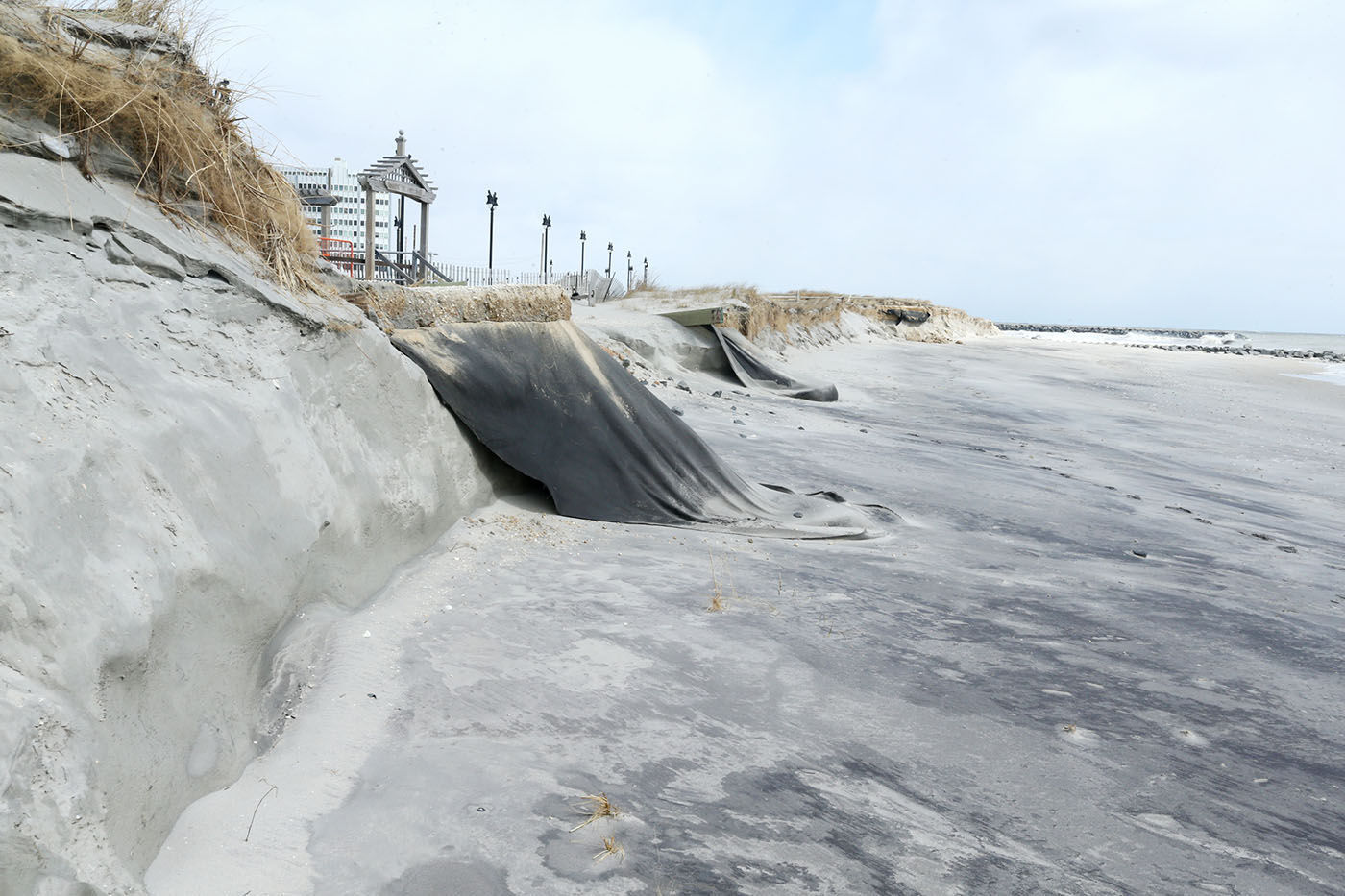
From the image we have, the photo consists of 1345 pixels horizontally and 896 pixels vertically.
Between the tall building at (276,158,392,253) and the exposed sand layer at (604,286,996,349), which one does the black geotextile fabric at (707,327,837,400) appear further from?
the tall building at (276,158,392,253)

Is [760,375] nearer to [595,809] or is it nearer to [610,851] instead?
[595,809]

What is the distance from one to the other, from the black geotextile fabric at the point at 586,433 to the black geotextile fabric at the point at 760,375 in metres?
6.57

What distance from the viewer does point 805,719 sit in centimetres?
298

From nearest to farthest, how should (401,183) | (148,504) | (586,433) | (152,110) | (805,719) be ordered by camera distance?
(148,504) < (805,719) < (152,110) < (586,433) < (401,183)

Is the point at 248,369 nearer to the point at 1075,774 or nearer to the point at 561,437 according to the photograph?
the point at 561,437

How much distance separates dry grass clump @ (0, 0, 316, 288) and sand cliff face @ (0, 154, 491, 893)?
0.74 ft

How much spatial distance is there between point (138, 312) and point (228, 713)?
135 centimetres

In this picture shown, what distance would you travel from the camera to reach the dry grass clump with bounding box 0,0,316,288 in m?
3.32

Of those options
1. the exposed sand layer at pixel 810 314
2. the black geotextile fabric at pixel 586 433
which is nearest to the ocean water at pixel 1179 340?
the exposed sand layer at pixel 810 314

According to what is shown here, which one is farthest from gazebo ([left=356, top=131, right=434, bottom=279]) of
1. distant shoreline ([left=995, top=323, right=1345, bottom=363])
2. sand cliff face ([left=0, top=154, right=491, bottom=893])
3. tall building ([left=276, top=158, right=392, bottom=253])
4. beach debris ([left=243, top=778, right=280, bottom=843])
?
distant shoreline ([left=995, top=323, right=1345, bottom=363])

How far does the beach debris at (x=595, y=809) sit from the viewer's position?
2352 mm

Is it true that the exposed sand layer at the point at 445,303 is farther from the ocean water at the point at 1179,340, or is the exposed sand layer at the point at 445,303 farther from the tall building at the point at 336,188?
the ocean water at the point at 1179,340

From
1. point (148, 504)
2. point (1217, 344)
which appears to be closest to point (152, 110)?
point (148, 504)

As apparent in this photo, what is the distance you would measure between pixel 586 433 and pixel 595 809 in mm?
3022
